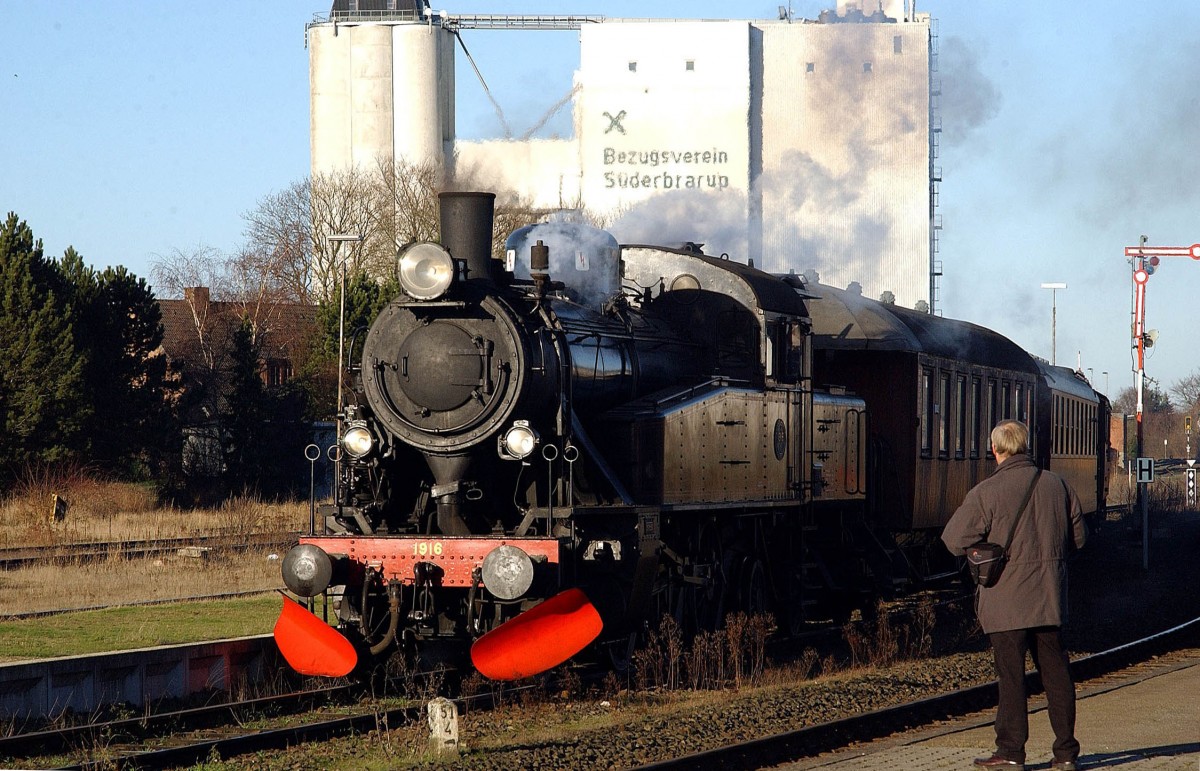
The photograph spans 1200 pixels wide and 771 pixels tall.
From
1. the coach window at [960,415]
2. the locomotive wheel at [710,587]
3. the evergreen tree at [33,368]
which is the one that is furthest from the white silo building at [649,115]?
the locomotive wheel at [710,587]

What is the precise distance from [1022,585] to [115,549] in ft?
59.2

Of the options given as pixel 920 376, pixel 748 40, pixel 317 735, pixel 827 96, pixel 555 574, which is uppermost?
pixel 748 40

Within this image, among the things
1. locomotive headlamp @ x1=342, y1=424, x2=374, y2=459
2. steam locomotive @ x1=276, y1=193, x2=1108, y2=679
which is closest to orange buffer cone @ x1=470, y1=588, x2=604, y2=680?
steam locomotive @ x1=276, y1=193, x2=1108, y2=679

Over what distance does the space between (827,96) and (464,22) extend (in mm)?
56216

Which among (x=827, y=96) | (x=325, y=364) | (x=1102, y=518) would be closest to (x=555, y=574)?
(x=827, y=96)

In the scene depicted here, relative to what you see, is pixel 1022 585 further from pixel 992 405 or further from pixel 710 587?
pixel 992 405

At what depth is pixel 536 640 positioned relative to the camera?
1025cm

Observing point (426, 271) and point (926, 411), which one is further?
point (926, 411)

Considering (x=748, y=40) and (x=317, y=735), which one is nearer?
(x=317, y=735)

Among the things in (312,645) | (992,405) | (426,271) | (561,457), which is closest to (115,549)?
(992,405)

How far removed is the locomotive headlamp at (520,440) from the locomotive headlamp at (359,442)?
3.74ft

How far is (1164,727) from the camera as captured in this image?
9617 millimetres

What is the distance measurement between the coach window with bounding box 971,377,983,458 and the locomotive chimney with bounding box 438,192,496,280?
31.7 feet

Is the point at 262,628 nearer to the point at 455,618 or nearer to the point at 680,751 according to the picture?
the point at 455,618
